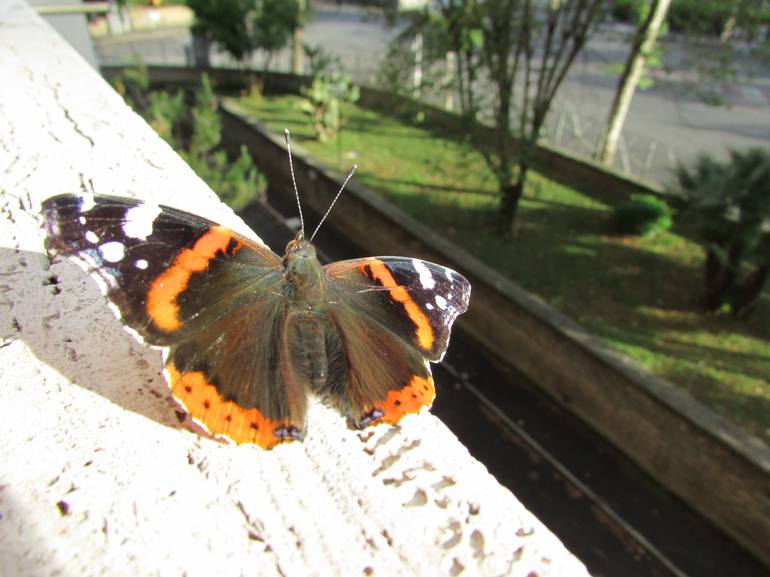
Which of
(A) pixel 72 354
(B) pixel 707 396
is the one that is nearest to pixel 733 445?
(B) pixel 707 396

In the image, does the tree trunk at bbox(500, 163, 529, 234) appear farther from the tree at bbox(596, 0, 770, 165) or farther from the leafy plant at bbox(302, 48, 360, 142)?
the leafy plant at bbox(302, 48, 360, 142)

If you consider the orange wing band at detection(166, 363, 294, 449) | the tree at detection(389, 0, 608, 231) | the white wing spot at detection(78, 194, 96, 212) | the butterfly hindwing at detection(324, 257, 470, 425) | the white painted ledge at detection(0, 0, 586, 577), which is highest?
the white wing spot at detection(78, 194, 96, 212)

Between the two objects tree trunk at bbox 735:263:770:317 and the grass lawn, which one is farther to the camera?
tree trunk at bbox 735:263:770:317

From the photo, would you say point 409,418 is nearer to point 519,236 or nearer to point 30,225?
point 30,225

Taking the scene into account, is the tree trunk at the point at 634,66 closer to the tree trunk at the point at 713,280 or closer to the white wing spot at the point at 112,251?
the tree trunk at the point at 713,280

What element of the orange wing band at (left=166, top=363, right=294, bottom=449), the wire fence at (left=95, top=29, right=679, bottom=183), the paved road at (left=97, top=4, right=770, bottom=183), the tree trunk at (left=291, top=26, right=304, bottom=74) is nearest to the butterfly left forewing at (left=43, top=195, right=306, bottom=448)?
the orange wing band at (left=166, top=363, right=294, bottom=449)

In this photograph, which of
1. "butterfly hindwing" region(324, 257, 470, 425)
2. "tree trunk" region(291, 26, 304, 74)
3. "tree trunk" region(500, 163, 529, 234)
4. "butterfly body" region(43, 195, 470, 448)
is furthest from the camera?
"tree trunk" region(291, 26, 304, 74)

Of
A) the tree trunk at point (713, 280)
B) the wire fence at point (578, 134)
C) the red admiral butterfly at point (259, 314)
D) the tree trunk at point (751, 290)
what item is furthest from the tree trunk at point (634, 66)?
the red admiral butterfly at point (259, 314)

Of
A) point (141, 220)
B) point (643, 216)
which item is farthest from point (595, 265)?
point (141, 220)
